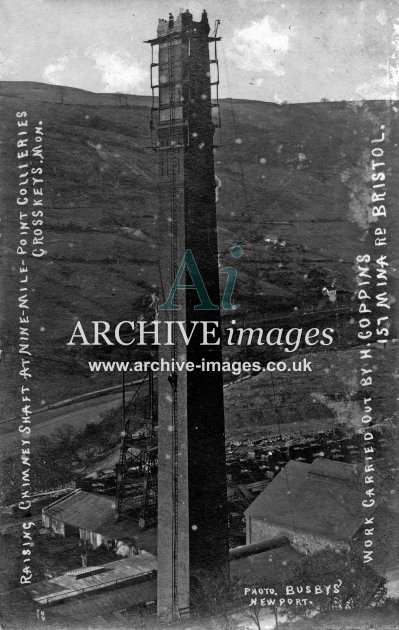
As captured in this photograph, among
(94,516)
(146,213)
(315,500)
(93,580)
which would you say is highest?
(146,213)

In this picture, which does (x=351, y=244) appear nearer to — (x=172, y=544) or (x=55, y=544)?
(x=172, y=544)

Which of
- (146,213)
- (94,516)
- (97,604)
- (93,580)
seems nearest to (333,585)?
(97,604)

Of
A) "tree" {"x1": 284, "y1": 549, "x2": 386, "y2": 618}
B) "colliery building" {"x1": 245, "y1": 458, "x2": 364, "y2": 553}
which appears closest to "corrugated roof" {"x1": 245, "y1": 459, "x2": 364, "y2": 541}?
"colliery building" {"x1": 245, "y1": 458, "x2": 364, "y2": 553}

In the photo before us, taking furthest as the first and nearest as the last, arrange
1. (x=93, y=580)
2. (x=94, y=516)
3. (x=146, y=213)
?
(x=94, y=516) → (x=146, y=213) → (x=93, y=580)

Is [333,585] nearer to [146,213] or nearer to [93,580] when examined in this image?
[93,580]

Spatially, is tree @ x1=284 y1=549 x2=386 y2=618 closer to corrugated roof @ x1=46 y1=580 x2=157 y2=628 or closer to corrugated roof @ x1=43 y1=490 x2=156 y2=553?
corrugated roof @ x1=46 y1=580 x2=157 y2=628

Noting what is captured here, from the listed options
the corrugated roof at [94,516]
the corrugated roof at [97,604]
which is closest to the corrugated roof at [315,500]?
the corrugated roof at [94,516]
